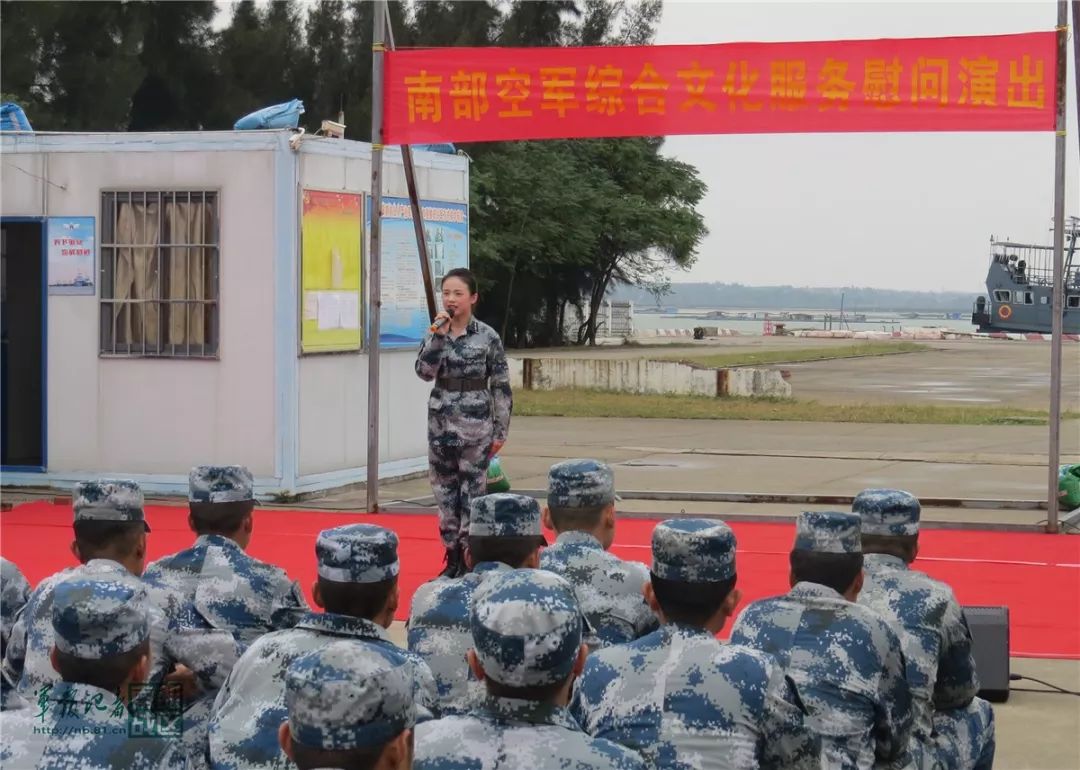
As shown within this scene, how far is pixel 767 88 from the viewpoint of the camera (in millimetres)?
9141

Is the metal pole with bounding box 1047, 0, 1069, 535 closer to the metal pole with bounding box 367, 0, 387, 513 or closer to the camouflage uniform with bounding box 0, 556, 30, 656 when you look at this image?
the metal pole with bounding box 367, 0, 387, 513

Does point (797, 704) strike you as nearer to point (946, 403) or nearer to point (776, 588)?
point (776, 588)

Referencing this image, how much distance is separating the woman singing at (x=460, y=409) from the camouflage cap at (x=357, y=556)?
4.34m

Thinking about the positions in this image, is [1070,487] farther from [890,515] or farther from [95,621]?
[95,621]

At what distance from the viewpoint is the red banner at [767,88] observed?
9.02 m

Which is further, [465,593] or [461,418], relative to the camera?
[461,418]

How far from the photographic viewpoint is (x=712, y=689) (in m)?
2.99

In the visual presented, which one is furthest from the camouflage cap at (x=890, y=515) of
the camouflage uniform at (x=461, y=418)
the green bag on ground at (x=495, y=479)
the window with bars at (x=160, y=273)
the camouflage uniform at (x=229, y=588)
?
the window with bars at (x=160, y=273)

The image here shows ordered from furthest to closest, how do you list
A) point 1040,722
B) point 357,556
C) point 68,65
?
1. point 68,65
2. point 1040,722
3. point 357,556

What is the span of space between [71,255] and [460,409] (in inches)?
191

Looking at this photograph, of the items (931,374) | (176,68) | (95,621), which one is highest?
(176,68)

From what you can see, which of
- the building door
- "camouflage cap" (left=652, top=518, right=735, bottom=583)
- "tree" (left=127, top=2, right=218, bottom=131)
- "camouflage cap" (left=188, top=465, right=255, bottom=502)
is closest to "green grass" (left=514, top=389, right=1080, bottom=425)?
the building door

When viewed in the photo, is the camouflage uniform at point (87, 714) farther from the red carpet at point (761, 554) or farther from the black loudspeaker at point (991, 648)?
the red carpet at point (761, 554)

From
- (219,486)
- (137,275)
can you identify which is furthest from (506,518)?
(137,275)
